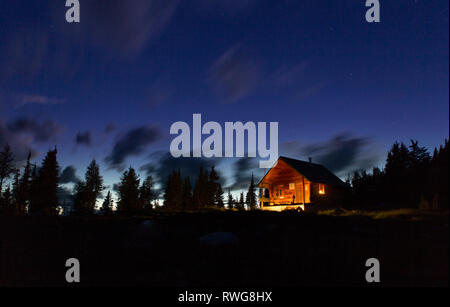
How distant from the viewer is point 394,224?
539 inches

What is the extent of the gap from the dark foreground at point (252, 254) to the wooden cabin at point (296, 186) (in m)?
10.8

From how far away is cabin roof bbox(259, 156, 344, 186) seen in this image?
29641 mm

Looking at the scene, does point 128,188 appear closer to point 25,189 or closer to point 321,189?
point 25,189

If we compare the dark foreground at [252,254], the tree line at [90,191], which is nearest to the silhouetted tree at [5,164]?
the tree line at [90,191]

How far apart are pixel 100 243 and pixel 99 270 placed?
17.2ft

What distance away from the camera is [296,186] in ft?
98.9

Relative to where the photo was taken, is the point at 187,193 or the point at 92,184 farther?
the point at 187,193

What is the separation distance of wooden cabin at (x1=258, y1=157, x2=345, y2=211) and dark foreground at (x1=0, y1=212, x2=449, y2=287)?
426 inches

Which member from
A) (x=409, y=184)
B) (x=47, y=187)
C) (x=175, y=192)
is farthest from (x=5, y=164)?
(x=409, y=184)

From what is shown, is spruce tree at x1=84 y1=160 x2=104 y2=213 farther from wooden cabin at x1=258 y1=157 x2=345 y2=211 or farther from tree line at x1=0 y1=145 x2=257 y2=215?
wooden cabin at x1=258 y1=157 x2=345 y2=211

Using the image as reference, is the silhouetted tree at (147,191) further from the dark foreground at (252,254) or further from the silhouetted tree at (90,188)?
the dark foreground at (252,254)

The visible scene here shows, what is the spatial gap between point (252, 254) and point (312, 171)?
2051 cm

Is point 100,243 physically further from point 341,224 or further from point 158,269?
point 341,224
